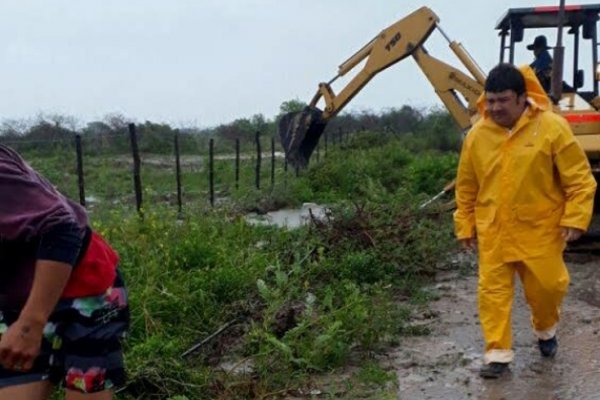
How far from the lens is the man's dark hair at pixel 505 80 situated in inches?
177

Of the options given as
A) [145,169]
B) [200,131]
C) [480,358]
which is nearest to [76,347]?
[480,358]

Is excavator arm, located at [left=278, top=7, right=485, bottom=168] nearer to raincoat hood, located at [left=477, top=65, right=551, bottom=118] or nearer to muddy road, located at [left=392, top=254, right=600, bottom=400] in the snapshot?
muddy road, located at [left=392, top=254, right=600, bottom=400]

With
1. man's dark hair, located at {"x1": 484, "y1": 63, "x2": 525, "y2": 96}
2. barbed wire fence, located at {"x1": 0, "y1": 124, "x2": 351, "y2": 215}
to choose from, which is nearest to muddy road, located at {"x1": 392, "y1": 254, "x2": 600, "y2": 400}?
man's dark hair, located at {"x1": 484, "y1": 63, "x2": 525, "y2": 96}

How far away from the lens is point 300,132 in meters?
14.3

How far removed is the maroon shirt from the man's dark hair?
111 inches

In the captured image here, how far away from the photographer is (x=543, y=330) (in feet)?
15.9

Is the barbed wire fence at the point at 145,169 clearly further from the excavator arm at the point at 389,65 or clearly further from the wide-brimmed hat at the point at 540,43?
the wide-brimmed hat at the point at 540,43

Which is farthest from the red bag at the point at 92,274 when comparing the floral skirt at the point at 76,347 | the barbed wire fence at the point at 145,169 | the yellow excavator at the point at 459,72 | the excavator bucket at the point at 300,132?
the excavator bucket at the point at 300,132

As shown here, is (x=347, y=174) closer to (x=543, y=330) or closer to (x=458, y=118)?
(x=458, y=118)

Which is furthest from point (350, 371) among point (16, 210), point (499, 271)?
point (16, 210)

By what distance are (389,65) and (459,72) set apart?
1578mm

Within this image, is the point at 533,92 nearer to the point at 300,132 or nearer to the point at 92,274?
the point at 92,274

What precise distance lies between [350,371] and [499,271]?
3.41 feet

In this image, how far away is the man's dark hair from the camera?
14.7 ft
